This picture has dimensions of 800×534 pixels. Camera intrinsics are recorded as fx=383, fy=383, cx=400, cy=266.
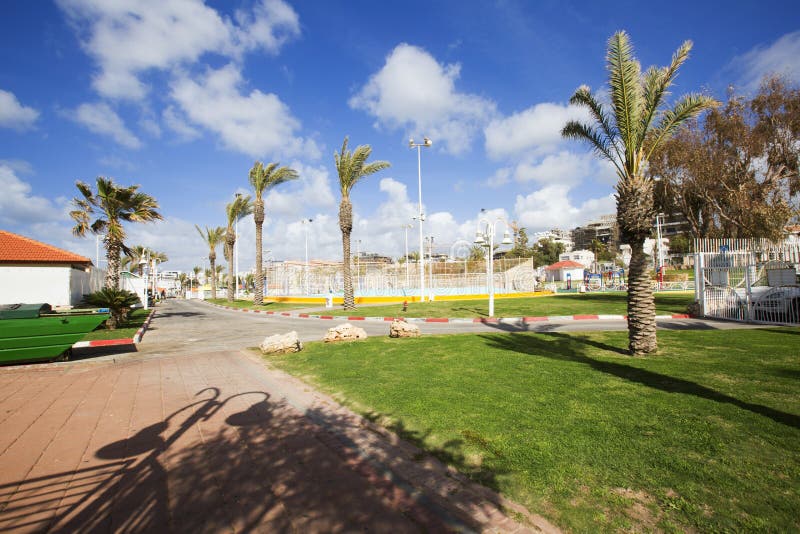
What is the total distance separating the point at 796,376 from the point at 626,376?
2.22 meters

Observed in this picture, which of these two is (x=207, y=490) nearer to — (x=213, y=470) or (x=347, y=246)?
(x=213, y=470)

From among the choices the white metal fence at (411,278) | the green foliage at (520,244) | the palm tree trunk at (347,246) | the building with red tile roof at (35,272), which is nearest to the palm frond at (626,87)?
the palm tree trunk at (347,246)

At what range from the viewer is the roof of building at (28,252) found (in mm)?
18000

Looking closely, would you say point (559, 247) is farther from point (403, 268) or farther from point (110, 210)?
point (110, 210)

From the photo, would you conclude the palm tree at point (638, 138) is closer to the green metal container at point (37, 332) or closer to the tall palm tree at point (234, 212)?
the green metal container at point (37, 332)

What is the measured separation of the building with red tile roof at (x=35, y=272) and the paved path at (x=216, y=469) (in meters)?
16.1

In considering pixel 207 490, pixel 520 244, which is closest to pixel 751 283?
pixel 207 490

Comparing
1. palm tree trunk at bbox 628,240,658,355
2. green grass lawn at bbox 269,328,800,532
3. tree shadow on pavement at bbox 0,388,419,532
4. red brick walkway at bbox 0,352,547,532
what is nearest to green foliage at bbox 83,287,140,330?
red brick walkway at bbox 0,352,547,532

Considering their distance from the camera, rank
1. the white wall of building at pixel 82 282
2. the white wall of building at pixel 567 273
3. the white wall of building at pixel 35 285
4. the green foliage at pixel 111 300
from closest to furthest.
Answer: the green foliage at pixel 111 300
the white wall of building at pixel 35 285
the white wall of building at pixel 82 282
the white wall of building at pixel 567 273

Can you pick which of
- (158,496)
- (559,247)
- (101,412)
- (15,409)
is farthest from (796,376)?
(559,247)

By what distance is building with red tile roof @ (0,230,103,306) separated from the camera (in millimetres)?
17688

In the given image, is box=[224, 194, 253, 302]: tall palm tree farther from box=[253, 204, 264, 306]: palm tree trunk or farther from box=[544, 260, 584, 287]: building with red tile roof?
box=[544, 260, 584, 287]: building with red tile roof

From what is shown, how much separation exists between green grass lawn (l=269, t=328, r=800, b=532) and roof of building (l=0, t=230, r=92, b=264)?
18062 millimetres

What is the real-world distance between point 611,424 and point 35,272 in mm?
24271
